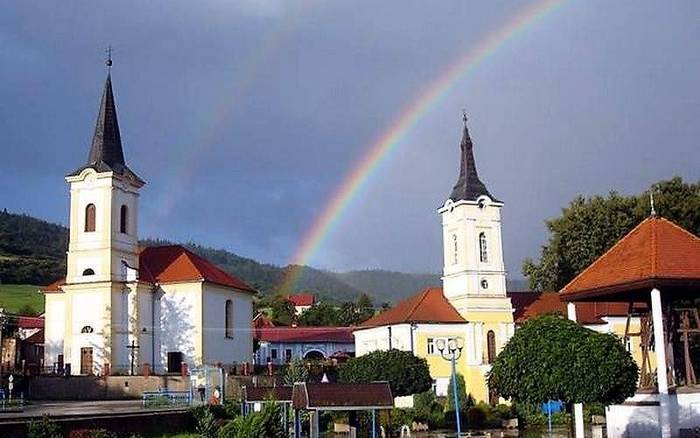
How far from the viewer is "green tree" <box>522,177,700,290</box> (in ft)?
187

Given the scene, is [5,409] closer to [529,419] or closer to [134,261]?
[134,261]

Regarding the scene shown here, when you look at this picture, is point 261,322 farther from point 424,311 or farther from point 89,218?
point 89,218

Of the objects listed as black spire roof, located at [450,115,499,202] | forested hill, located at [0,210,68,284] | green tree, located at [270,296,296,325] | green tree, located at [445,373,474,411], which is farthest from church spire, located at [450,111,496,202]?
forested hill, located at [0,210,68,284]

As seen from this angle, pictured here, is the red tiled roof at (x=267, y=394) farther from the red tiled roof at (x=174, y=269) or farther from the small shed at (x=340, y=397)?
the red tiled roof at (x=174, y=269)

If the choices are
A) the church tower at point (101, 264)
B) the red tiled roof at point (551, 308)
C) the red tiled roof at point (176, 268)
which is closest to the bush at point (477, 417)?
the red tiled roof at point (551, 308)

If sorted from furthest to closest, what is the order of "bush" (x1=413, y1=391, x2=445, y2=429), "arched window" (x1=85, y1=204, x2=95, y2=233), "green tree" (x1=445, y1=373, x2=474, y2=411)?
"arched window" (x1=85, y1=204, x2=95, y2=233), "green tree" (x1=445, y1=373, x2=474, y2=411), "bush" (x1=413, y1=391, x2=445, y2=429)

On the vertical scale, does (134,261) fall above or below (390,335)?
above

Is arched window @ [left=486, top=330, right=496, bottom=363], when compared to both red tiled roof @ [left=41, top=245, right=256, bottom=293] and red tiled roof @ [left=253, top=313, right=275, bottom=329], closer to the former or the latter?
red tiled roof @ [left=41, top=245, right=256, bottom=293]

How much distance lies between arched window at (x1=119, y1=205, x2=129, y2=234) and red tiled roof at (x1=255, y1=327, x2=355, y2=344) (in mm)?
34878

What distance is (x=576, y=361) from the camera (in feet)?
87.6

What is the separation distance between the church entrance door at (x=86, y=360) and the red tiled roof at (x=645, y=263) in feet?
99.6

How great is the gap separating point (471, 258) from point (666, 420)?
96.5 feet

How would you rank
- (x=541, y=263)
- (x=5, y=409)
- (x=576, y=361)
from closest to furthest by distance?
(x=576, y=361) < (x=5, y=409) < (x=541, y=263)

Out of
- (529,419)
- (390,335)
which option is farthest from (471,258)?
(529,419)
